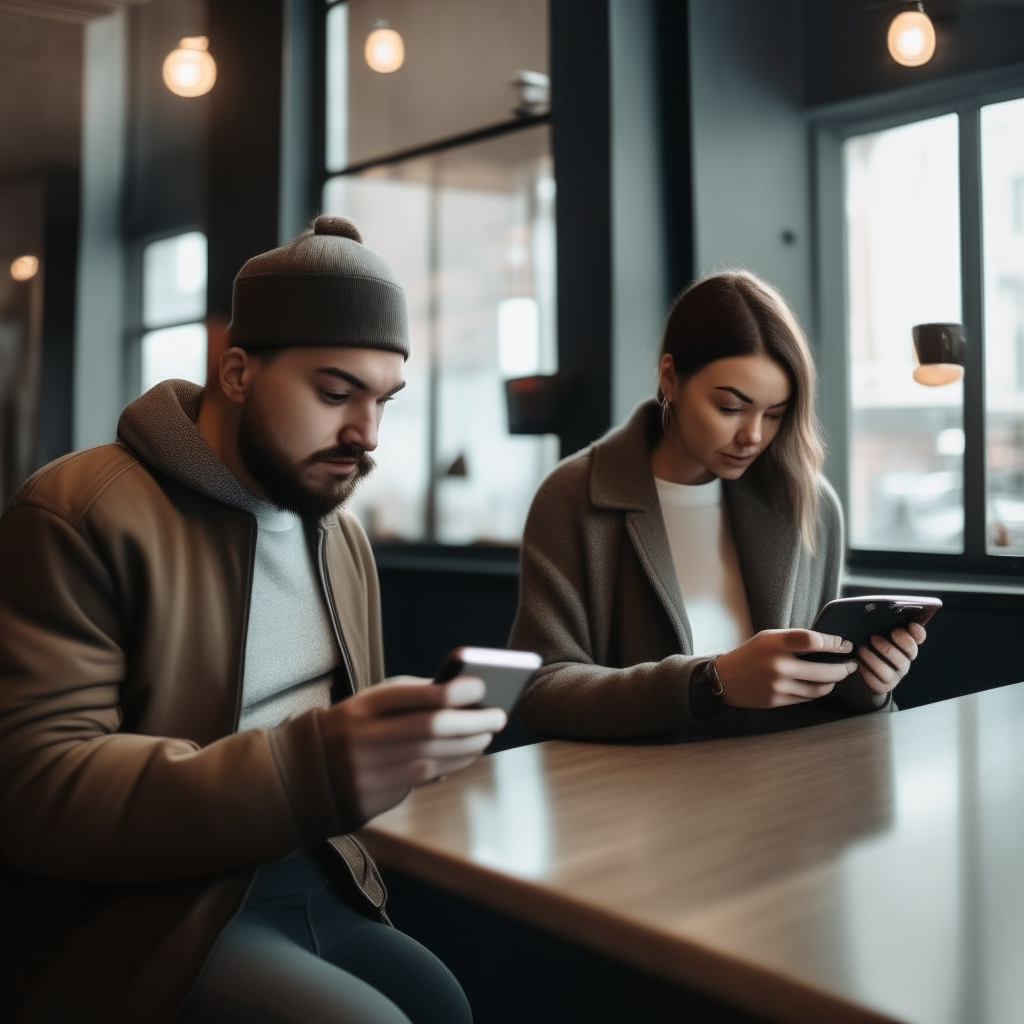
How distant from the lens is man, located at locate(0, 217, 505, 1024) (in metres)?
1.11

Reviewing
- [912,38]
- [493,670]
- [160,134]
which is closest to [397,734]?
[493,670]

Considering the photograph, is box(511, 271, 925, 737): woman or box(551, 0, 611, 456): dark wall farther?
box(551, 0, 611, 456): dark wall

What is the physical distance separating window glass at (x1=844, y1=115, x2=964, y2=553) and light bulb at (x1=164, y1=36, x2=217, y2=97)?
2.44m

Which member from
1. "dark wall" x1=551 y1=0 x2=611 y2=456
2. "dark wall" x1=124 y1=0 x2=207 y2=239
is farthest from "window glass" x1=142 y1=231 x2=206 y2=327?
"dark wall" x1=551 y1=0 x2=611 y2=456

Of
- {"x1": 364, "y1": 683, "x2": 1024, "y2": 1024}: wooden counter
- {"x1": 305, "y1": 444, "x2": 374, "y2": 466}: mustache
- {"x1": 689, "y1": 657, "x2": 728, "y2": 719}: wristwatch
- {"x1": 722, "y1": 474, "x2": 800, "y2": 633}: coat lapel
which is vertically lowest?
{"x1": 364, "y1": 683, "x2": 1024, "y2": 1024}: wooden counter

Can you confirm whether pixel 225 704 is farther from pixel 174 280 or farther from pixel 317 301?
pixel 174 280

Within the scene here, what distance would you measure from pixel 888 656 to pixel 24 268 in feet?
24.2

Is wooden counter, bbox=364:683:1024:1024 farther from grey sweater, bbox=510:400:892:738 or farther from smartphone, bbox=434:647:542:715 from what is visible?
grey sweater, bbox=510:400:892:738

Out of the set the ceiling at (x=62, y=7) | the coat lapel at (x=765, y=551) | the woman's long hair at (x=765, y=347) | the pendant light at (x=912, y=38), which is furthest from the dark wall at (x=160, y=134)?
the coat lapel at (x=765, y=551)

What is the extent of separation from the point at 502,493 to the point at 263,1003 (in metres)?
3.25

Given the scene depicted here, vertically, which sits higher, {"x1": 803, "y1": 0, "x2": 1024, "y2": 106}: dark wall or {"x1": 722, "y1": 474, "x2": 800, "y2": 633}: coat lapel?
{"x1": 803, "y1": 0, "x2": 1024, "y2": 106}: dark wall

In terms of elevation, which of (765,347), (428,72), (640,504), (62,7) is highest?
(62,7)

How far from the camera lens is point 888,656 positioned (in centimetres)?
165

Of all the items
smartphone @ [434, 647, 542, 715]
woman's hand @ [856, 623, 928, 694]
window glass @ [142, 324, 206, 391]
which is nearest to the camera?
smartphone @ [434, 647, 542, 715]
